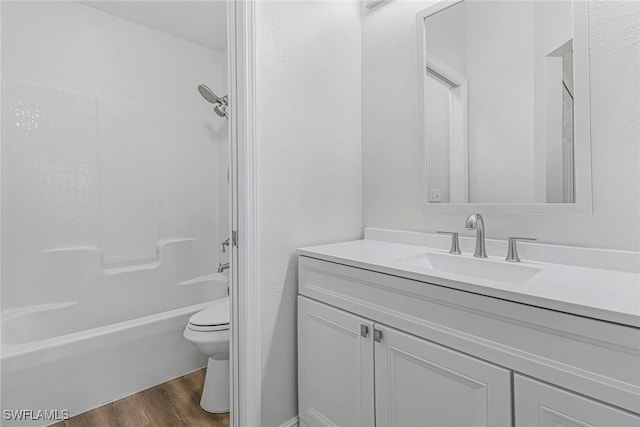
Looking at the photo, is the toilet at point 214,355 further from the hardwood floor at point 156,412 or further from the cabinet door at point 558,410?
the cabinet door at point 558,410

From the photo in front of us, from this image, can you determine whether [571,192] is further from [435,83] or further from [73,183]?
[73,183]

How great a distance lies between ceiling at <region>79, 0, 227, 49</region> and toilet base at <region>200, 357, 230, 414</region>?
2.29 m

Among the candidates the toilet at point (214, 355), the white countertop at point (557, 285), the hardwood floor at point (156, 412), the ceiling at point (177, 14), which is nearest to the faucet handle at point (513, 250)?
the white countertop at point (557, 285)

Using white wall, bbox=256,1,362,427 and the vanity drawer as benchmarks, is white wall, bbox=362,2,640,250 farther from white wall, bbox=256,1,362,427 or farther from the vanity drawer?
the vanity drawer

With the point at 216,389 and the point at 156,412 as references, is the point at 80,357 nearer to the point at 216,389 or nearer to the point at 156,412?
the point at 156,412

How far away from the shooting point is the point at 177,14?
2.20m

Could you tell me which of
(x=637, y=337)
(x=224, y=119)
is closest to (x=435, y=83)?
(x=637, y=337)

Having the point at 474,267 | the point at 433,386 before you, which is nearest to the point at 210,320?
the point at 433,386

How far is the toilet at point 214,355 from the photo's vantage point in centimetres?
160

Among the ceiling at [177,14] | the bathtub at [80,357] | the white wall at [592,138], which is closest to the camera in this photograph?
the white wall at [592,138]

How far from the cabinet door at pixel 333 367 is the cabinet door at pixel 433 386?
0.05 metres

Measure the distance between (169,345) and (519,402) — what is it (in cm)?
178

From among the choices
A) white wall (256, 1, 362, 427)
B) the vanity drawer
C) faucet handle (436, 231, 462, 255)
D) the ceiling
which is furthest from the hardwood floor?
the ceiling

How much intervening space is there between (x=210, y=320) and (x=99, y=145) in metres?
1.49
